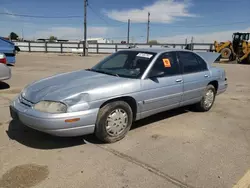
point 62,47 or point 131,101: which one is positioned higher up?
point 62,47

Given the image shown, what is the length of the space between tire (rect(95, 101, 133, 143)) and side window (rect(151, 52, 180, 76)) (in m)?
0.93

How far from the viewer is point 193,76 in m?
4.89

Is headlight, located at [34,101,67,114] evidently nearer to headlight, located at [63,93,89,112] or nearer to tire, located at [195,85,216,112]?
headlight, located at [63,93,89,112]

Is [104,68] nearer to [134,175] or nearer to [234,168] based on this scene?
[134,175]

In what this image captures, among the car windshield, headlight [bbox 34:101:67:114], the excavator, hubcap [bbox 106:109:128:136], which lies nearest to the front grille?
headlight [bbox 34:101:67:114]

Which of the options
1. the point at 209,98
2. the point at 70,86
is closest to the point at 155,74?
the point at 70,86

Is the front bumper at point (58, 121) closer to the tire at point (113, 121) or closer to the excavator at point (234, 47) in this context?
the tire at point (113, 121)

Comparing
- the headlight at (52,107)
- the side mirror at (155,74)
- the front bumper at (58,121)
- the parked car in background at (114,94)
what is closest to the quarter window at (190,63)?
the parked car in background at (114,94)

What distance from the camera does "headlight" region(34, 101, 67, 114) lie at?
3.17 m

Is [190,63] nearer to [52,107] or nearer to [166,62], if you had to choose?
[166,62]

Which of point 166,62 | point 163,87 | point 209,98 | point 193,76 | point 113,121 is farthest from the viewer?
point 209,98

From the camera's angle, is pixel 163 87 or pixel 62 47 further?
pixel 62 47

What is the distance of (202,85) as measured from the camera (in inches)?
202

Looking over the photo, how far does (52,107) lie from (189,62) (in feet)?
9.89
